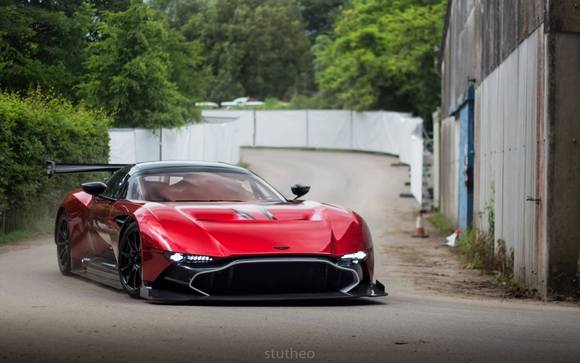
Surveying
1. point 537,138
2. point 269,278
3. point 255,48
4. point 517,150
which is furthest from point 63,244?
point 255,48

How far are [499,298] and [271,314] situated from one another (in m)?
4.59

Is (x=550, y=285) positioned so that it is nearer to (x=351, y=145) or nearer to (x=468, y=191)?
(x=468, y=191)

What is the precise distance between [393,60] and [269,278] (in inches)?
2013

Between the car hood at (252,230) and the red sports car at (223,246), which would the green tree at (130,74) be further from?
the car hood at (252,230)

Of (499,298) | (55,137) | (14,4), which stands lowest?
(499,298)

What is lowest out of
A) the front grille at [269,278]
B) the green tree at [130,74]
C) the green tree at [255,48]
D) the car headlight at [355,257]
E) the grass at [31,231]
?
the grass at [31,231]

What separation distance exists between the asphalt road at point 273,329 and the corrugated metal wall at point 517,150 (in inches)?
53.8

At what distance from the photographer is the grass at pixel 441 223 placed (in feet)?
84.5

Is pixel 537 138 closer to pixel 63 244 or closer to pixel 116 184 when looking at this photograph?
pixel 116 184

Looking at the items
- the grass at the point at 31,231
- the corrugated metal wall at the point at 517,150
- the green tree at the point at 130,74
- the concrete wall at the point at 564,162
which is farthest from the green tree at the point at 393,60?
the concrete wall at the point at 564,162

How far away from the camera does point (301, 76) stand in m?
94.1

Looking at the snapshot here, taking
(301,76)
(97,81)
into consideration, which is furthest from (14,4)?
(301,76)

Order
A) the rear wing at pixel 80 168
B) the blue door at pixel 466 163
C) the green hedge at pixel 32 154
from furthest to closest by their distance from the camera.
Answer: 1. the blue door at pixel 466 163
2. the green hedge at pixel 32 154
3. the rear wing at pixel 80 168

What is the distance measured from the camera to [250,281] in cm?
998
